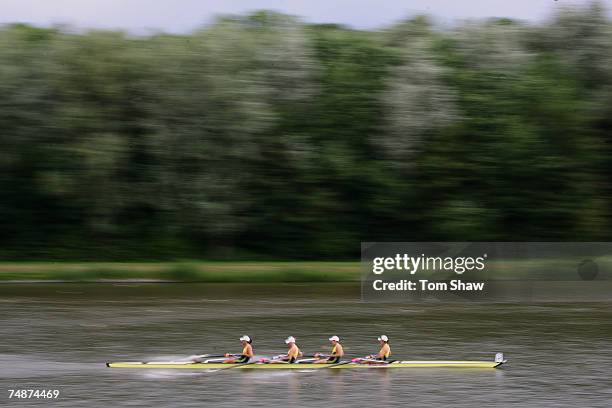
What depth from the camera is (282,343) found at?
38.1 m

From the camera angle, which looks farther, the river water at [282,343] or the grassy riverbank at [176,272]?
the grassy riverbank at [176,272]

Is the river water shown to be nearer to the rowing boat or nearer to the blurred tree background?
the rowing boat

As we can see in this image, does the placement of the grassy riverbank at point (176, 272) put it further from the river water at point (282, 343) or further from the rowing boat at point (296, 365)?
the rowing boat at point (296, 365)

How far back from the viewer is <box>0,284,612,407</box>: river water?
1198 inches

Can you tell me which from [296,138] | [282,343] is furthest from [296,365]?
[296,138]

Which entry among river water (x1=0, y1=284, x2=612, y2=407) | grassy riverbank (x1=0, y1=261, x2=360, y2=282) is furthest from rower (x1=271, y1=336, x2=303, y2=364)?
grassy riverbank (x1=0, y1=261, x2=360, y2=282)

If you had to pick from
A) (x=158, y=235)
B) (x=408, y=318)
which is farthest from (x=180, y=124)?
(x=408, y=318)

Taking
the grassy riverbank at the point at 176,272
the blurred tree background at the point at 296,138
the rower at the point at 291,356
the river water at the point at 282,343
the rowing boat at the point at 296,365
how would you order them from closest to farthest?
the river water at the point at 282,343 → the rower at the point at 291,356 → the rowing boat at the point at 296,365 → the grassy riverbank at the point at 176,272 → the blurred tree background at the point at 296,138

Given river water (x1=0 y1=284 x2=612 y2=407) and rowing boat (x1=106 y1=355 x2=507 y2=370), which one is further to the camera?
rowing boat (x1=106 y1=355 x2=507 y2=370)

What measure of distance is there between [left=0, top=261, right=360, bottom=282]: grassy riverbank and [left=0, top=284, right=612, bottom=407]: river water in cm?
158

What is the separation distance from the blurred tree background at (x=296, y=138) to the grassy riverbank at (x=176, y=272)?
4.99 meters

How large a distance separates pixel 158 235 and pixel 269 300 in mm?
17954

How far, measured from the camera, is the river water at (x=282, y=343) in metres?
30.4

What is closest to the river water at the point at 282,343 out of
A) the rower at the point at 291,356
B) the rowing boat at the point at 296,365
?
the rowing boat at the point at 296,365
